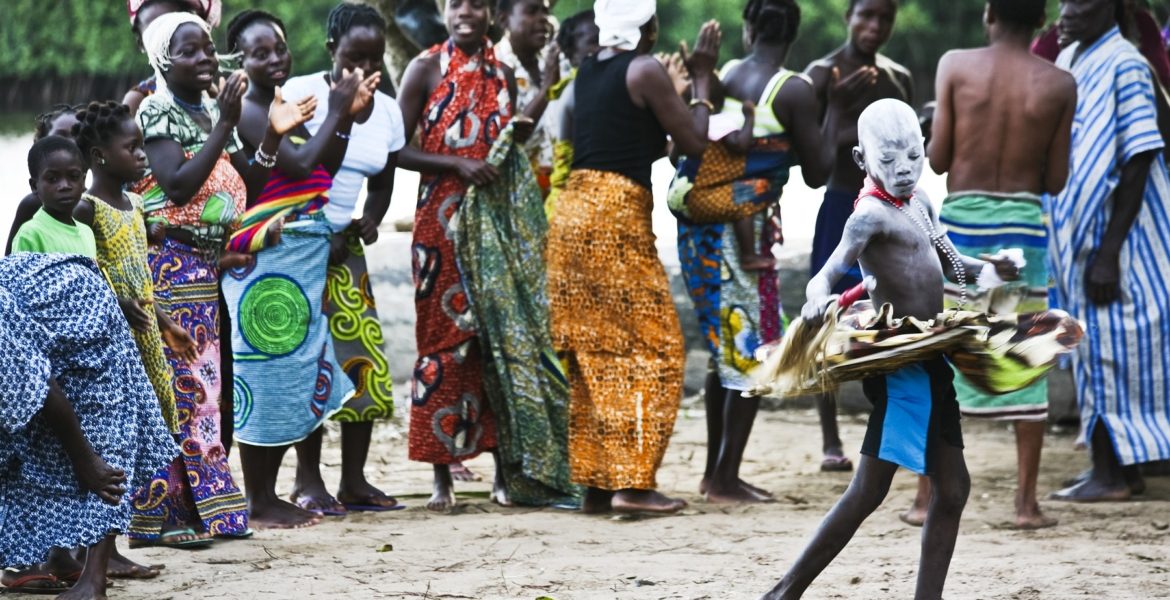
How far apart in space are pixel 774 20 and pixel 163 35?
8.19 feet

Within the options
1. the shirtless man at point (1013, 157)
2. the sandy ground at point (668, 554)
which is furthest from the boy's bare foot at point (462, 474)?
the shirtless man at point (1013, 157)

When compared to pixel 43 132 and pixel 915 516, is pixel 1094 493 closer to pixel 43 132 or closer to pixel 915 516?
pixel 915 516

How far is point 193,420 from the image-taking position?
4922 mm

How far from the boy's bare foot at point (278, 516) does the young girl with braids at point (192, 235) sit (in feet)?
0.89

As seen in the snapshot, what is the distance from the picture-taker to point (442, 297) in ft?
19.4

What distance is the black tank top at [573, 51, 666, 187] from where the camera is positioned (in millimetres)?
5648

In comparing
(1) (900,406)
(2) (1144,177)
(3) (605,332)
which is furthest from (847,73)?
(1) (900,406)

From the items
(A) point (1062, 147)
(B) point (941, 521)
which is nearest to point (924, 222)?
(B) point (941, 521)

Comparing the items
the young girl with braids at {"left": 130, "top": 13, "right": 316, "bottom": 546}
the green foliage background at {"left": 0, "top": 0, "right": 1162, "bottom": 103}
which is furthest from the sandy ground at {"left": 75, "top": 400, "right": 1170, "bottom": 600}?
the green foliage background at {"left": 0, "top": 0, "right": 1162, "bottom": 103}

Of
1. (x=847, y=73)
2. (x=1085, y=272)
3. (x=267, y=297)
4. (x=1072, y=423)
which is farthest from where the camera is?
(x=1072, y=423)

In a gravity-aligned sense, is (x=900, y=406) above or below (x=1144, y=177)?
below

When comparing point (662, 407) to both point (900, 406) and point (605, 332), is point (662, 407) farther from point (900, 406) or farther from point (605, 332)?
point (900, 406)

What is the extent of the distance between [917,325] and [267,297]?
103 inches

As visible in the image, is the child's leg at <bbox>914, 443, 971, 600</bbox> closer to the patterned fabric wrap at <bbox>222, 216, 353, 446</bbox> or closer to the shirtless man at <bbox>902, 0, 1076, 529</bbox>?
the shirtless man at <bbox>902, 0, 1076, 529</bbox>
